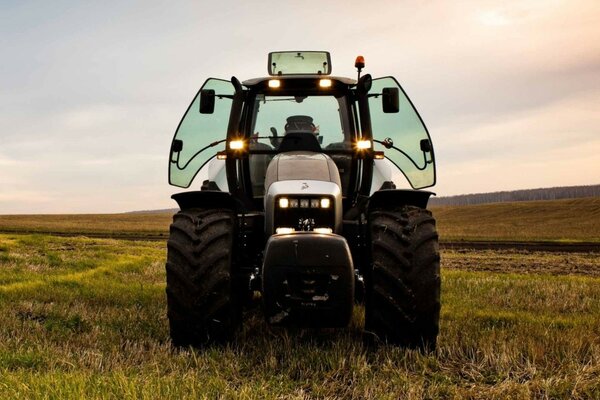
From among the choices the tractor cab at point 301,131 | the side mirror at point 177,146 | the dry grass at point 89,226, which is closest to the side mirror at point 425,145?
the tractor cab at point 301,131

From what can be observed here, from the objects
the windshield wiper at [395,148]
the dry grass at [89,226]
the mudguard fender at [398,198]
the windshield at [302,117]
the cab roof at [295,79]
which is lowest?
the dry grass at [89,226]

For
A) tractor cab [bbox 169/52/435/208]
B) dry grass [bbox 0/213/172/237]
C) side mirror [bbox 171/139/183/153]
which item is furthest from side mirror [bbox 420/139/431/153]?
dry grass [bbox 0/213/172/237]

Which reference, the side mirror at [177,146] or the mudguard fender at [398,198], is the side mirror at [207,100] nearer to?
the side mirror at [177,146]

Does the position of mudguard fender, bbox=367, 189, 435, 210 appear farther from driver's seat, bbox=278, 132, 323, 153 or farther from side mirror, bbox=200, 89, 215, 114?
side mirror, bbox=200, 89, 215, 114

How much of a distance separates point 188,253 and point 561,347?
11.0 ft

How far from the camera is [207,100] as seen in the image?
17.9 feet

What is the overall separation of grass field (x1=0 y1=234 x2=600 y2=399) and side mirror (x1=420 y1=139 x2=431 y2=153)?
6.14ft

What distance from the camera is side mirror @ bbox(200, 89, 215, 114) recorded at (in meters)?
5.45

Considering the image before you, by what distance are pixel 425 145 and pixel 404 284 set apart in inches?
69.7

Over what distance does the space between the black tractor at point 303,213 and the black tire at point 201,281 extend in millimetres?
10

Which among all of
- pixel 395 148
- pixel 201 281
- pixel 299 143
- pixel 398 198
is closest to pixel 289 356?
pixel 201 281

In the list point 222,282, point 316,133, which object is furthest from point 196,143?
point 222,282

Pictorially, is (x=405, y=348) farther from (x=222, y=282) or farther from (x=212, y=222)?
(x=212, y=222)

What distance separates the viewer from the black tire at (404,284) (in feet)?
14.4
